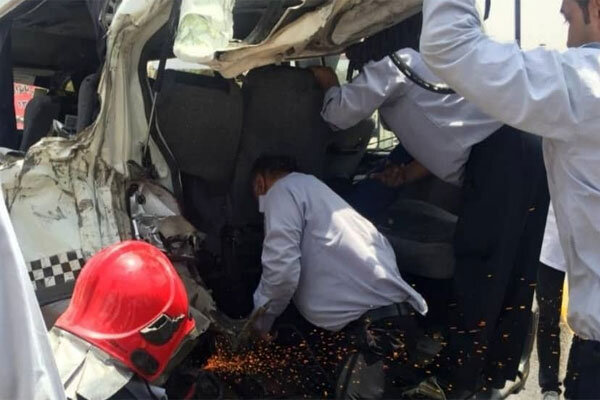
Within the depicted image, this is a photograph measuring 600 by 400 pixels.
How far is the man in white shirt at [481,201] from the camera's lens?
3.12m

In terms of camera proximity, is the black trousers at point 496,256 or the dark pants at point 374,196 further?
the dark pants at point 374,196

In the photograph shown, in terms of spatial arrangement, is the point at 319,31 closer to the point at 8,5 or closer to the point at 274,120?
the point at 274,120

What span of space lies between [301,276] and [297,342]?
1.16 ft

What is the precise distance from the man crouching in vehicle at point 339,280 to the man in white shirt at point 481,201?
0.88 feet

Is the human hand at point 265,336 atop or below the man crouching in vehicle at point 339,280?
below

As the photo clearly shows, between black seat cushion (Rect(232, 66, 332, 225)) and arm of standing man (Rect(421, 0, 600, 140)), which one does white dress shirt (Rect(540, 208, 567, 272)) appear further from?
arm of standing man (Rect(421, 0, 600, 140))

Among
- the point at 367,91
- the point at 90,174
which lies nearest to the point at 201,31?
the point at 90,174

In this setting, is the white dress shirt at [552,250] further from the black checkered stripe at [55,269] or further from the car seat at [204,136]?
the black checkered stripe at [55,269]

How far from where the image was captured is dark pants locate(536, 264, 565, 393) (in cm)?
372

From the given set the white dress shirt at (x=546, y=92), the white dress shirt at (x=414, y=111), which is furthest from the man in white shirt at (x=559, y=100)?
the white dress shirt at (x=414, y=111)

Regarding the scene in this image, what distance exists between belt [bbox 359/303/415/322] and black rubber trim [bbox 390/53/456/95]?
37.3 inches

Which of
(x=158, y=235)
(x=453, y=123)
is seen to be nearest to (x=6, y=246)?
(x=158, y=235)

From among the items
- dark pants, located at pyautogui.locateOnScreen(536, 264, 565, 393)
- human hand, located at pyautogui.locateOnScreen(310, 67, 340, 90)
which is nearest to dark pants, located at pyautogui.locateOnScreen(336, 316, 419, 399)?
dark pants, located at pyautogui.locateOnScreen(536, 264, 565, 393)

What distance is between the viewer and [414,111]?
356 cm
